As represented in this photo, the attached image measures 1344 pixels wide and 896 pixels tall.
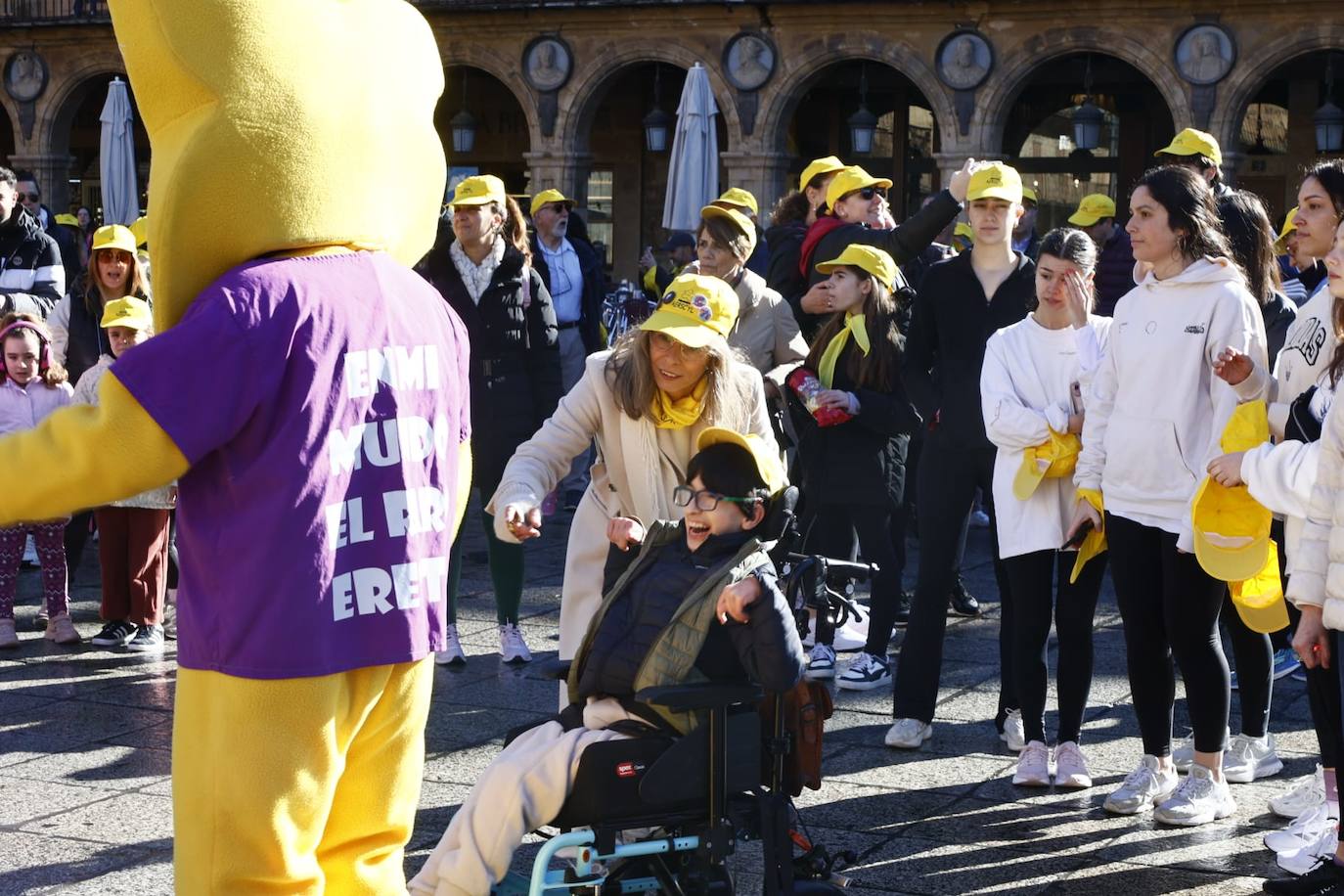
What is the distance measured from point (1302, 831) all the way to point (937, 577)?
1.52 meters

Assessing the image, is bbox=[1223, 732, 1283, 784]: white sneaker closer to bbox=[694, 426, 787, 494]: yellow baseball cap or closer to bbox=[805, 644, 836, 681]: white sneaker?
bbox=[805, 644, 836, 681]: white sneaker

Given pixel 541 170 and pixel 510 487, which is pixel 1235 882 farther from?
pixel 541 170

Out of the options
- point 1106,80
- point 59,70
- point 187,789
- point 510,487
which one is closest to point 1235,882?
point 510,487

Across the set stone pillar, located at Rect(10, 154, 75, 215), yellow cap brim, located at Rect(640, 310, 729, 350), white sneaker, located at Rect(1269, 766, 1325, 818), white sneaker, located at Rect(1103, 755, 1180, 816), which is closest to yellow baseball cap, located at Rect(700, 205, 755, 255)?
yellow cap brim, located at Rect(640, 310, 729, 350)

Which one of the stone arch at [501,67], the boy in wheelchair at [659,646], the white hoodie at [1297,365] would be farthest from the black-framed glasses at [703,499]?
the stone arch at [501,67]

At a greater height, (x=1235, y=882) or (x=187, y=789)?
(x=187, y=789)

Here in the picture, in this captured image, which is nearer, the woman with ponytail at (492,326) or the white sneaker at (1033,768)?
the white sneaker at (1033,768)

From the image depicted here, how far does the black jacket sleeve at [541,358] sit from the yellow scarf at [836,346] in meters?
1.14

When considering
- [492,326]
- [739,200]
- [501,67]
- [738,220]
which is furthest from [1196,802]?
[501,67]

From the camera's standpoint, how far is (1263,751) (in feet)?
19.2

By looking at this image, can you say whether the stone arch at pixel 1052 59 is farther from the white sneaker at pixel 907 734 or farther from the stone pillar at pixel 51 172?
the white sneaker at pixel 907 734

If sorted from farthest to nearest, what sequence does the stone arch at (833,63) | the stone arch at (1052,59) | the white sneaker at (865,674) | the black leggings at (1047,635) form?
1. the stone arch at (833,63)
2. the stone arch at (1052,59)
3. the white sneaker at (865,674)
4. the black leggings at (1047,635)

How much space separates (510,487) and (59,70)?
25.5m

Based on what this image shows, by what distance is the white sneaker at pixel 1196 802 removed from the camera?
17.2 ft
